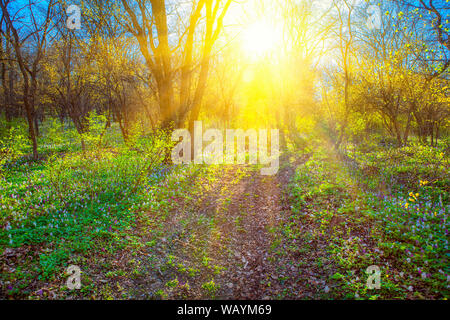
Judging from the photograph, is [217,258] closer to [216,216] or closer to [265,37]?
[216,216]

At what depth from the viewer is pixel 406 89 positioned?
1243 centimetres

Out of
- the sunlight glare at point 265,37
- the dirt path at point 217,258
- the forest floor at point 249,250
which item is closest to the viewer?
the forest floor at point 249,250

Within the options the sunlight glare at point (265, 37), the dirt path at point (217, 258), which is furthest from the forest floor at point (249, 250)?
the sunlight glare at point (265, 37)

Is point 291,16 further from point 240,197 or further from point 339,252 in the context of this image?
point 339,252

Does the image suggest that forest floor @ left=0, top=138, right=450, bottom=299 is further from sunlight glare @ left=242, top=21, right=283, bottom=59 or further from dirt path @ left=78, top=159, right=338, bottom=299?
sunlight glare @ left=242, top=21, right=283, bottom=59

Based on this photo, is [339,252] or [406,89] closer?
[339,252]

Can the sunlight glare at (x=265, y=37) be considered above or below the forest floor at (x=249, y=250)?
above

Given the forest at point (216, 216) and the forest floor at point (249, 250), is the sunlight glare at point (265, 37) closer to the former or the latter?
the forest at point (216, 216)

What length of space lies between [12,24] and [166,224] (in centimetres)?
1544

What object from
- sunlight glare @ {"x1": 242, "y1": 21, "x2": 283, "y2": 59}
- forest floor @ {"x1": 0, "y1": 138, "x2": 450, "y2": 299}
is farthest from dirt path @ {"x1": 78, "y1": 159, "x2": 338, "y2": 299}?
sunlight glare @ {"x1": 242, "y1": 21, "x2": 283, "y2": 59}

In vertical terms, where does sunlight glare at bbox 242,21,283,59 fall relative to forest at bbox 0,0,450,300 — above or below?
above

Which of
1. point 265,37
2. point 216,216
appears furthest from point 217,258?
point 265,37

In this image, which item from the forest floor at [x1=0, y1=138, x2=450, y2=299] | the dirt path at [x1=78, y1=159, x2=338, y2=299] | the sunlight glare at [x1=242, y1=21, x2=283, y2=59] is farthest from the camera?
the sunlight glare at [x1=242, y1=21, x2=283, y2=59]
